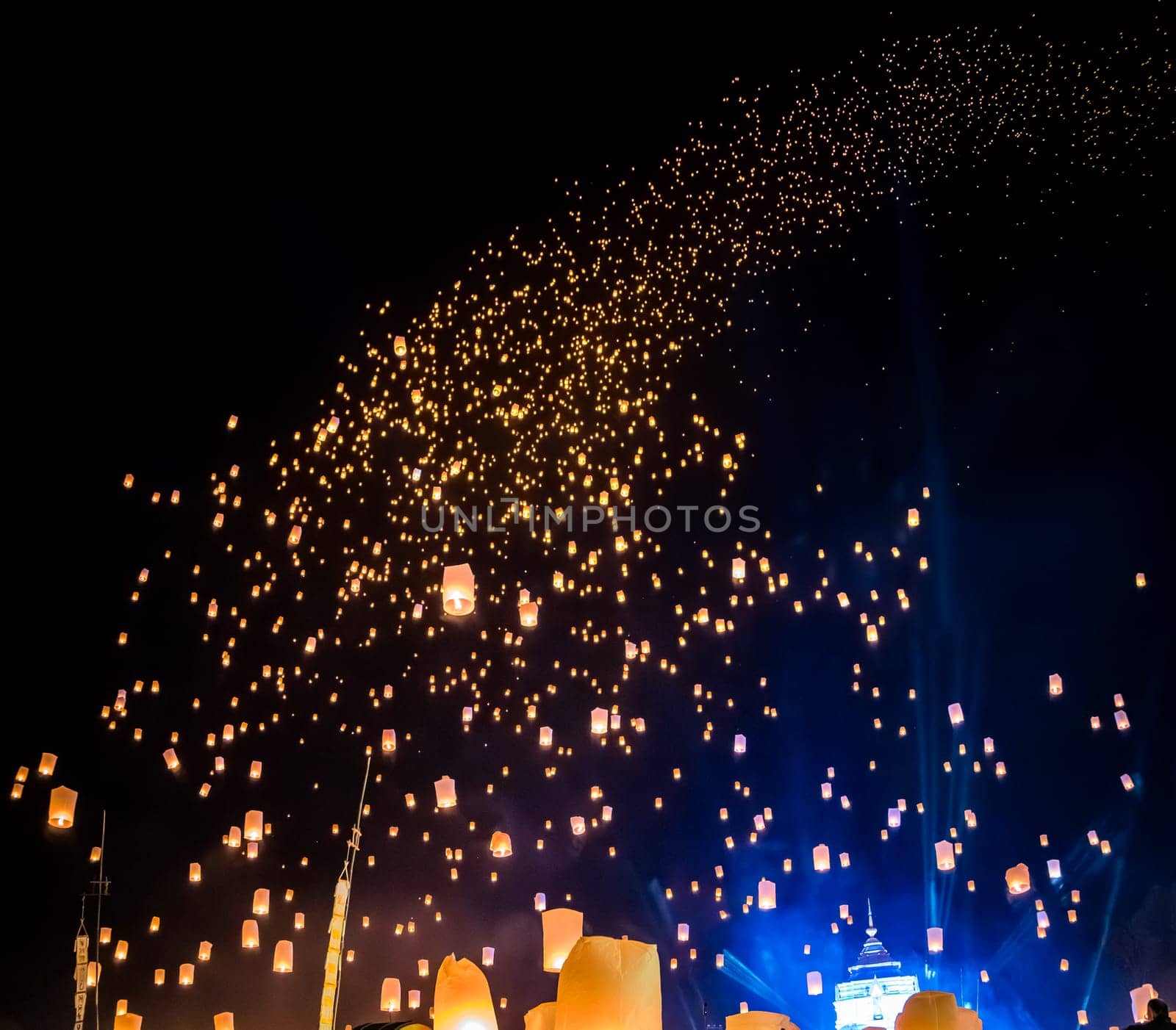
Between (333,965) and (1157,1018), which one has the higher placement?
(333,965)

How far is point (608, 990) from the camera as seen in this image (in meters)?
3.07

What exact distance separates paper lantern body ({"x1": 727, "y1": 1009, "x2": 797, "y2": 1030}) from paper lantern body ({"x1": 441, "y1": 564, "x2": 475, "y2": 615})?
315 cm

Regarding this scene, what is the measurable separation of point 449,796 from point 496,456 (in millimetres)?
3899

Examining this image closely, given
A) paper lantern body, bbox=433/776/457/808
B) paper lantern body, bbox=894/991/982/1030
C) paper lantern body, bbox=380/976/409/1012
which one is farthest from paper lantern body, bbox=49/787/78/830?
paper lantern body, bbox=894/991/982/1030

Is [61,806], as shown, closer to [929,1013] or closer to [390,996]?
[390,996]

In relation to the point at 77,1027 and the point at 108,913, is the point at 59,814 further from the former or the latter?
the point at 77,1027

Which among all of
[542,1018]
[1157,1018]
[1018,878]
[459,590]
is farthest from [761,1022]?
[1018,878]

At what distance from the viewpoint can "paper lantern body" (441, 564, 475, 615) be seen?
6.87 meters

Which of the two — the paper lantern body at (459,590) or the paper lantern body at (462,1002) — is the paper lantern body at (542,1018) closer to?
the paper lantern body at (462,1002)

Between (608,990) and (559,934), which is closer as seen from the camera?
(608,990)

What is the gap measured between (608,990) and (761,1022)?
1.70m

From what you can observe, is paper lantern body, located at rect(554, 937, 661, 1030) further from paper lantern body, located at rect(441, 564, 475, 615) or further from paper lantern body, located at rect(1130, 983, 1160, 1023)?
paper lantern body, located at rect(1130, 983, 1160, 1023)

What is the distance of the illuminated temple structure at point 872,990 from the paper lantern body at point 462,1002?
31.1 metres

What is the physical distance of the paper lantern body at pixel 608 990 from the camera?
3.07m
